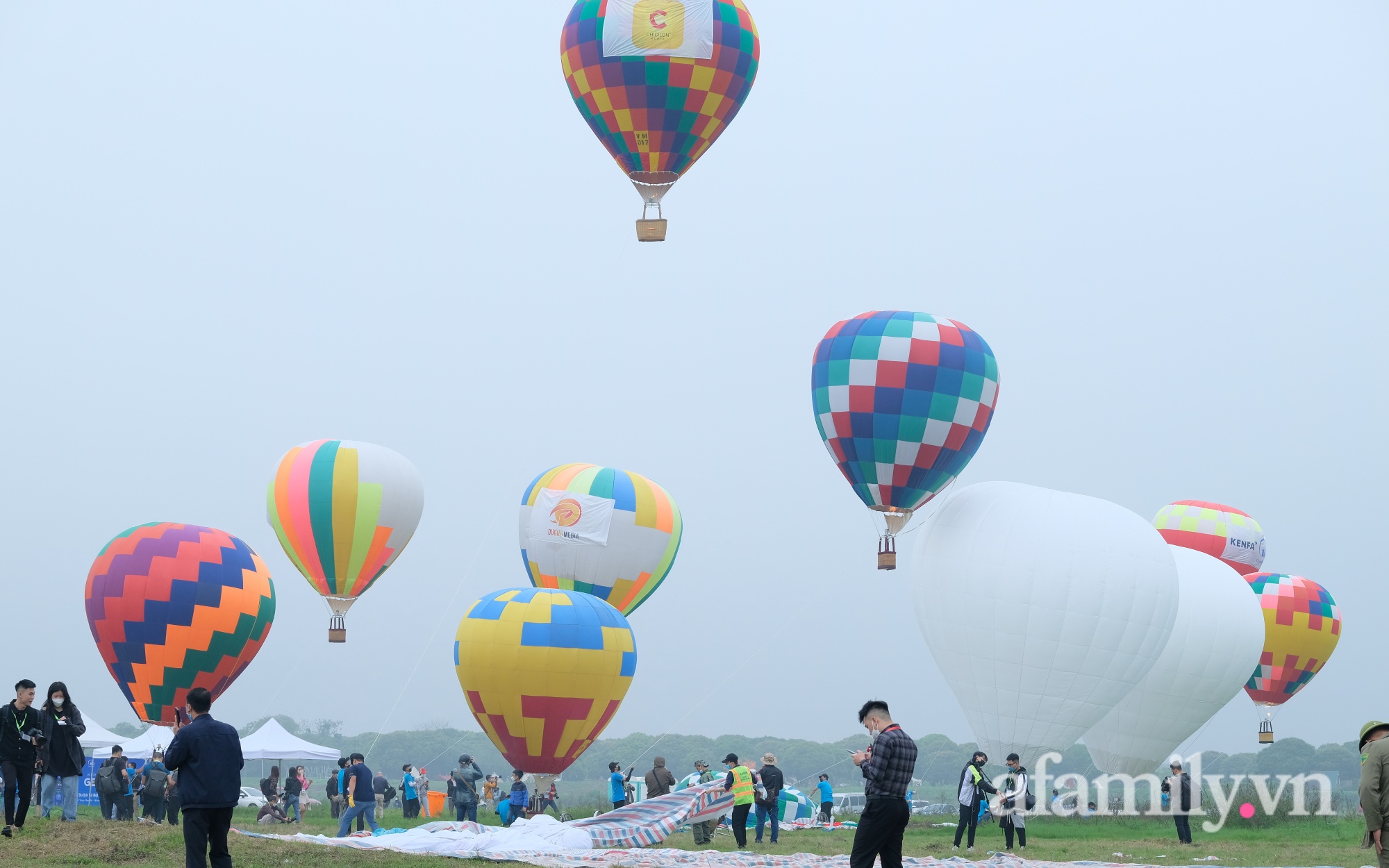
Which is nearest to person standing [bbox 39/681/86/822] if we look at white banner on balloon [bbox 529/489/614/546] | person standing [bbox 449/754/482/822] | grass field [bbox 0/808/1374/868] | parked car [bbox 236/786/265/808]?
grass field [bbox 0/808/1374/868]

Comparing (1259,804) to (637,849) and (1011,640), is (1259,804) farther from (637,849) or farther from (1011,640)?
(637,849)

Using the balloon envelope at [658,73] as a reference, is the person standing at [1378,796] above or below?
below

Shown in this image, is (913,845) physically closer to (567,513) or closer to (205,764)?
(205,764)

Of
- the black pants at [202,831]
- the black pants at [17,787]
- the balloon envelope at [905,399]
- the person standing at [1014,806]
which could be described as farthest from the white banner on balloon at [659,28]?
the black pants at [202,831]

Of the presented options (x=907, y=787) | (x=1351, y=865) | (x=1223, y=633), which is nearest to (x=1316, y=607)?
(x=1223, y=633)

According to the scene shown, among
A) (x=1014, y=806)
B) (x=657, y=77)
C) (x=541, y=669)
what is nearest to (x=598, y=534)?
(x=541, y=669)

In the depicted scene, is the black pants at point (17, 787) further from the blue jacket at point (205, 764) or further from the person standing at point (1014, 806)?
the person standing at point (1014, 806)

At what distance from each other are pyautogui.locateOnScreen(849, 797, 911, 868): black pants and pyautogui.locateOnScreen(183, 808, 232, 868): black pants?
4.27m

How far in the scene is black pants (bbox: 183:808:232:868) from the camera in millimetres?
9578

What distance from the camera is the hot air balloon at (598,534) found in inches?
1275

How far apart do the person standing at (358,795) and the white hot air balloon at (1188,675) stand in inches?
563

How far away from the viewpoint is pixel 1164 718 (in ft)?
91.7

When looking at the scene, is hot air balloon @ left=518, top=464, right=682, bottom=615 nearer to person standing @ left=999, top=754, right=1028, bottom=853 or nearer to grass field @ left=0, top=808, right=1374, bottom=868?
grass field @ left=0, top=808, right=1374, bottom=868

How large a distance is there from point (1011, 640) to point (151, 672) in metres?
14.9
